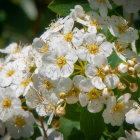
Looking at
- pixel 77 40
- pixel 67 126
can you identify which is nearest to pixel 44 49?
pixel 77 40

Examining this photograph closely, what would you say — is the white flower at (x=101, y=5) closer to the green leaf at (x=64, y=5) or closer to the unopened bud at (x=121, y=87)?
the green leaf at (x=64, y=5)

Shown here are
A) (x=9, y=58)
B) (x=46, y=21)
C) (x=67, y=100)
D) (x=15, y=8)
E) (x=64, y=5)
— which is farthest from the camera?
(x=15, y=8)

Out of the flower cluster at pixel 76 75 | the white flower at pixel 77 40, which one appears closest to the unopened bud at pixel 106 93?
the flower cluster at pixel 76 75

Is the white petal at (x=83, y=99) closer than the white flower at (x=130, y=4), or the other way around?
the white petal at (x=83, y=99)

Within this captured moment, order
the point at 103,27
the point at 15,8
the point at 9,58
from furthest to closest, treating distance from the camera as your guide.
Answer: the point at 15,8, the point at 9,58, the point at 103,27

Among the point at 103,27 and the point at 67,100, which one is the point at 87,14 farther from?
the point at 67,100

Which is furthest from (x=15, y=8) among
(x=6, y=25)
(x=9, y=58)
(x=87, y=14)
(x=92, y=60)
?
(x=92, y=60)
